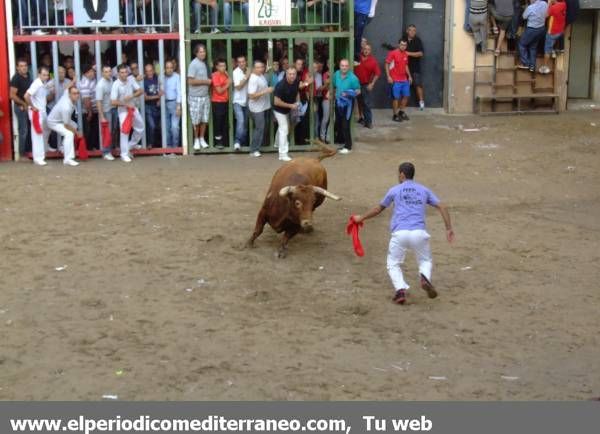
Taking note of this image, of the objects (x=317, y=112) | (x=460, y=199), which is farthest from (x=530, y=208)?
(x=317, y=112)

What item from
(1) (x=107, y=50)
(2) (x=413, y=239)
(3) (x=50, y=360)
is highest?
(1) (x=107, y=50)

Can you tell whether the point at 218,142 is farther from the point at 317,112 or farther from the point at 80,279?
the point at 80,279

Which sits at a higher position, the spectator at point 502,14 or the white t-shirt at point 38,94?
the spectator at point 502,14

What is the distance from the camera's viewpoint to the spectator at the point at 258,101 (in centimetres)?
1808

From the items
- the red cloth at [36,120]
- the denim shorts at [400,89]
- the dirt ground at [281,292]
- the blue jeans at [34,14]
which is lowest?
the dirt ground at [281,292]

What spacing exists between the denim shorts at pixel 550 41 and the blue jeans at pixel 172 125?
8.57 meters

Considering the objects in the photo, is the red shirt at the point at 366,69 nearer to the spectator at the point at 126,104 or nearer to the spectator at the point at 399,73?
the spectator at the point at 399,73

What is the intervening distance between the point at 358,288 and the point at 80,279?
3029 mm

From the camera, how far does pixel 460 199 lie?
15.1 m

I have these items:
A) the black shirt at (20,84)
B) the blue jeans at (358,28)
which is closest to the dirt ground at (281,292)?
the black shirt at (20,84)

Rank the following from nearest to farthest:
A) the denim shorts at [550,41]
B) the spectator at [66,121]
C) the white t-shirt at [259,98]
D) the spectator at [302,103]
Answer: the spectator at [66,121]
the white t-shirt at [259,98]
the spectator at [302,103]
the denim shorts at [550,41]

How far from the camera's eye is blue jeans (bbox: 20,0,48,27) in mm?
17734

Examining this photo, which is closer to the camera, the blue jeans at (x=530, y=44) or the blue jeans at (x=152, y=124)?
the blue jeans at (x=152, y=124)

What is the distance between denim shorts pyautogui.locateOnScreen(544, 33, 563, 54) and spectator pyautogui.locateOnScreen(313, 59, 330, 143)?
5.83 m
